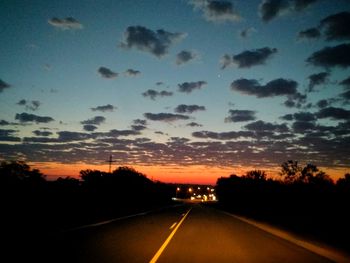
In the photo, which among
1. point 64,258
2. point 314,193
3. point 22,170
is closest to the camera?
point 64,258

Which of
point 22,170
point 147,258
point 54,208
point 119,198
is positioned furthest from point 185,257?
point 22,170

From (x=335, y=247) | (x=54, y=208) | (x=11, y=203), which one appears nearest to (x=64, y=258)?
(x=335, y=247)

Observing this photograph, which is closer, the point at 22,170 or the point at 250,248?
the point at 250,248

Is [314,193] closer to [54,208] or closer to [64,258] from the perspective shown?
[54,208]

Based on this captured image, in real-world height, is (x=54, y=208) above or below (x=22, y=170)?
below

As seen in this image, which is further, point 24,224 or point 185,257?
point 24,224

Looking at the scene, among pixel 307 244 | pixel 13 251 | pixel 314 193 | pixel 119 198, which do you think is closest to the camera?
pixel 13 251

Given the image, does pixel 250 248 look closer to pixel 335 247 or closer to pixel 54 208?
pixel 335 247

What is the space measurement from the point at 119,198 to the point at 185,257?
48.1 metres

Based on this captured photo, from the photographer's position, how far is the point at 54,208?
96.9 ft

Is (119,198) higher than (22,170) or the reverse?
the reverse

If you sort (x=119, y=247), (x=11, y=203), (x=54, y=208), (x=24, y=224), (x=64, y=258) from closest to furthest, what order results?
(x=64, y=258)
(x=119, y=247)
(x=24, y=224)
(x=11, y=203)
(x=54, y=208)

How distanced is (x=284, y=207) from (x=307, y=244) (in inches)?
871

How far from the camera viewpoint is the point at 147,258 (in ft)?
34.5
